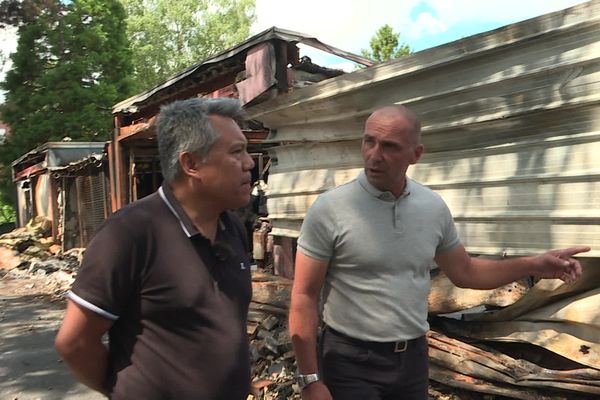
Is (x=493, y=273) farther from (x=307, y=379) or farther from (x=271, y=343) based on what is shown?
(x=271, y=343)

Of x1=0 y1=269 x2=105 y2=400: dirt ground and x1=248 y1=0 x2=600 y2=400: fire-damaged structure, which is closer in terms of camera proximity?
x1=248 y1=0 x2=600 y2=400: fire-damaged structure

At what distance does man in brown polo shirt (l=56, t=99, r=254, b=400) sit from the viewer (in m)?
1.54

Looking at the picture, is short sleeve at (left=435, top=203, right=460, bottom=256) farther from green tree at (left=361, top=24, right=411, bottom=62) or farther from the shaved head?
green tree at (left=361, top=24, right=411, bottom=62)

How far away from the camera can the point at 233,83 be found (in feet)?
20.2

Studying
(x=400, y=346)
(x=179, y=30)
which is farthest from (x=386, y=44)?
(x=400, y=346)

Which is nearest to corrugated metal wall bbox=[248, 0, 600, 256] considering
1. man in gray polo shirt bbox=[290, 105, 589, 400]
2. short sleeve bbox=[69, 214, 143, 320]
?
man in gray polo shirt bbox=[290, 105, 589, 400]

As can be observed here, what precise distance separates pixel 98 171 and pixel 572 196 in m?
11.7

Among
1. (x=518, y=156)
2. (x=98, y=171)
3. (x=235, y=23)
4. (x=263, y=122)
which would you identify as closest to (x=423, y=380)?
(x=518, y=156)

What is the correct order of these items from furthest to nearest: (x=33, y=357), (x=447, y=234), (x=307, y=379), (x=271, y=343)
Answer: (x=33, y=357)
(x=271, y=343)
(x=447, y=234)
(x=307, y=379)

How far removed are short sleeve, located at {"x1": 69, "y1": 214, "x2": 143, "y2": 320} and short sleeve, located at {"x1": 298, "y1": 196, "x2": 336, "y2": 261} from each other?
0.73 metres

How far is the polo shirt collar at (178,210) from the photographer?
1677mm

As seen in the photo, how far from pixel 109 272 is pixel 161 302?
0.18m

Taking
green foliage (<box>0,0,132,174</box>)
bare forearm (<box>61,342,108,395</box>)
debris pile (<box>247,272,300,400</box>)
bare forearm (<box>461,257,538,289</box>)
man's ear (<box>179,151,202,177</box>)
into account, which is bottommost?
debris pile (<box>247,272,300,400</box>)

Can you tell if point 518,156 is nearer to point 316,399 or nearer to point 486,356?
point 486,356
